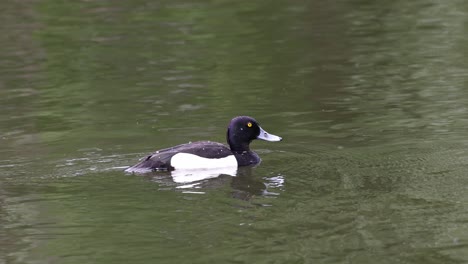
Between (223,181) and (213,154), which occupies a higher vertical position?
(213,154)

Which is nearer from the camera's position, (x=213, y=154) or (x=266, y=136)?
(x=213, y=154)

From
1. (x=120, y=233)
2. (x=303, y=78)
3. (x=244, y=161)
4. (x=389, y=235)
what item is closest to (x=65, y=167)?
(x=244, y=161)

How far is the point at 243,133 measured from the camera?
14.3 meters

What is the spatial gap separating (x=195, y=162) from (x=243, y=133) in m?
1.18

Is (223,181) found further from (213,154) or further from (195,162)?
(213,154)

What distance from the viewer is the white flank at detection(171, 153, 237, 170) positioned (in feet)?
43.5

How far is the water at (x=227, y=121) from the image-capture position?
1023cm

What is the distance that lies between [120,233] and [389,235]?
260 cm

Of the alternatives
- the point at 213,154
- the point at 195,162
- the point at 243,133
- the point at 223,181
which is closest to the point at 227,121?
the point at 243,133

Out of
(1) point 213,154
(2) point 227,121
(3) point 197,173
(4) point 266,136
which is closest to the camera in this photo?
(3) point 197,173

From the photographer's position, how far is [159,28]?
81.3ft

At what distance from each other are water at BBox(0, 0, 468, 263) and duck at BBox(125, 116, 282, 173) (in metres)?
0.26

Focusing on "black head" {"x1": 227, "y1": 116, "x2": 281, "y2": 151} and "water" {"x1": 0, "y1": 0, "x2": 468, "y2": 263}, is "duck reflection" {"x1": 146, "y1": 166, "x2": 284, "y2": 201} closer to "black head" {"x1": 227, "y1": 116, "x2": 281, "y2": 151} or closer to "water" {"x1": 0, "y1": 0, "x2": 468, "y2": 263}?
"water" {"x1": 0, "y1": 0, "x2": 468, "y2": 263}

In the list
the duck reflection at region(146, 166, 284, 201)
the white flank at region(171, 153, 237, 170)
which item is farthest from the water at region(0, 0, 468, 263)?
the white flank at region(171, 153, 237, 170)
